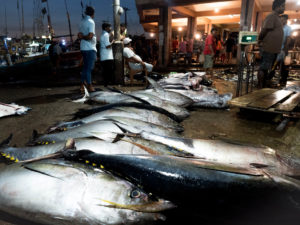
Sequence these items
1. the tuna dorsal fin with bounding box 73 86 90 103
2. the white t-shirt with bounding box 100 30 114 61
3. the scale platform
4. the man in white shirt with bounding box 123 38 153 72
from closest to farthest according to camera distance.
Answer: the scale platform, the tuna dorsal fin with bounding box 73 86 90 103, the white t-shirt with bounding box 100 30 114 61, the man in white shirt with bounding box 123 38 153 72

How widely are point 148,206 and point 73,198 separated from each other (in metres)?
0.65

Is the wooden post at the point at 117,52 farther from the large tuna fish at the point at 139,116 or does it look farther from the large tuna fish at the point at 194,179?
the large tuna fish at the point at 194,179

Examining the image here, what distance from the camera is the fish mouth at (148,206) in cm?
162

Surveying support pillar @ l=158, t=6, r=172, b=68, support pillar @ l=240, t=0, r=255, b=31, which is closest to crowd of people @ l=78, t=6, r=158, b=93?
support pillar @ l=158, t=6, r=172, b=68

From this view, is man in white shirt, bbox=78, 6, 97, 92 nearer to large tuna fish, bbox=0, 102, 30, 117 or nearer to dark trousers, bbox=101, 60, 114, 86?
dark trousers, bbox=101, 60, 114, 86

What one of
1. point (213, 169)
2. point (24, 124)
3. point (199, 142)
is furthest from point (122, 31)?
point (213, 169)

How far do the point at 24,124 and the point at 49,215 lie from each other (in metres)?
2.93

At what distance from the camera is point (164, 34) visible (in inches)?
640

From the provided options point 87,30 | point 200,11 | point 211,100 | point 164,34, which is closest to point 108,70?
point 87,30

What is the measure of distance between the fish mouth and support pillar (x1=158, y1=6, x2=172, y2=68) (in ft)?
51.6

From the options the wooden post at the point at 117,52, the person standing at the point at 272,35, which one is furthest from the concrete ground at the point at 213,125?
the wooden post at the point at 117,52

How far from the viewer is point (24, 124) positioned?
4043mm

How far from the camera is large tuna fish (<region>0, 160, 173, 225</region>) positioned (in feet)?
5.37

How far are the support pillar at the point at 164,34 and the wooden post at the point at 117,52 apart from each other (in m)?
8.71
